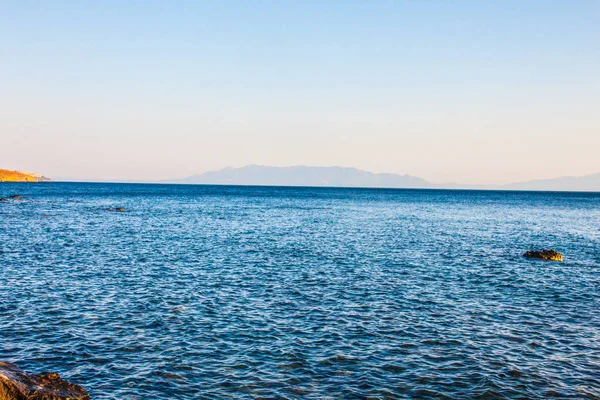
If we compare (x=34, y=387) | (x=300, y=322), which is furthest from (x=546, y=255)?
(x=34, y=387)

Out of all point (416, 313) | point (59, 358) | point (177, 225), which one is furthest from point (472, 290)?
point (177, 225)

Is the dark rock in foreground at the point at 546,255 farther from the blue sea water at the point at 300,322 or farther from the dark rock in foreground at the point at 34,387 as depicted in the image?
the dark rock in foreground at the point at 34,387

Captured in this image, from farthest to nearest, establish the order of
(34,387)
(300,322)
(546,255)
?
1. (546,255)
2. (300,322)
3. (34,387)

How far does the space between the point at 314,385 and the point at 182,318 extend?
389 inches

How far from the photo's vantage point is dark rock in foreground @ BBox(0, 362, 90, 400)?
13.9 m

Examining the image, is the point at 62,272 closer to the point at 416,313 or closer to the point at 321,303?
the point at 321,303

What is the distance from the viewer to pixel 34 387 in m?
14.5

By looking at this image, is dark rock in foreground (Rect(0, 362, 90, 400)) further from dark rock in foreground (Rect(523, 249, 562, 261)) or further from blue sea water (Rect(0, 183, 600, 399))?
dark rock in foreground (Rect(523, 249, 562, 261))

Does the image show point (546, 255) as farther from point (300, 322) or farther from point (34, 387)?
point (34, 387)

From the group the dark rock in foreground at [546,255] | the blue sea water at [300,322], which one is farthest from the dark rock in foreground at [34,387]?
the dark rock in foreground at [546,255]

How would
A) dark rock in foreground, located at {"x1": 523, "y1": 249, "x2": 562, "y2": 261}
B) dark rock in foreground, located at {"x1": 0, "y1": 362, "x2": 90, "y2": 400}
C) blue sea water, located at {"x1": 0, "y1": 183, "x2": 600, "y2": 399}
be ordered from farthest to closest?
1. dark rock in foreground, located at {"x1": 523, "y1": 249, "x2": 562, "y2": 261}
2. blue sea water, located at {"x1": 0, "y1": 183, "x2": 600, "y2": 399}
3. dark rock in foreground, located at {"x1": 0, "y1": 362, "x2": 90, "y2": 400}

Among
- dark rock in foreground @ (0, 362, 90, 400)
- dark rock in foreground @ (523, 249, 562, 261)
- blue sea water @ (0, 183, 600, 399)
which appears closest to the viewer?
dark rock in foreground @ (0, 362, 90, 400)

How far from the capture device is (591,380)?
699 inches

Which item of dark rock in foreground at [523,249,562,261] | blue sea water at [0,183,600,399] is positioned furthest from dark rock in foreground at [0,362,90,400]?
Result: dark rock in foreground at [523,249,562,261]
